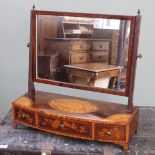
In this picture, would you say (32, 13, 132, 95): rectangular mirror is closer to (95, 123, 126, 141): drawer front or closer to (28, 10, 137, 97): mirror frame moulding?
(28, 10, 137, 97): mirror frame moulding

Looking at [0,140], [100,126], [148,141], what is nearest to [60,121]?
[100,126]

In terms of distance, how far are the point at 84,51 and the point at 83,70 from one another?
0.28 feet

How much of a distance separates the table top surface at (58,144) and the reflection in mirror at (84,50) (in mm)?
251

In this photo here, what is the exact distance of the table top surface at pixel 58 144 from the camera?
1240 mm

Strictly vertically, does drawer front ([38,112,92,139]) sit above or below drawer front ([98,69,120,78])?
below

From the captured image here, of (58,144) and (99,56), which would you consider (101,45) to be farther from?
(58,144)

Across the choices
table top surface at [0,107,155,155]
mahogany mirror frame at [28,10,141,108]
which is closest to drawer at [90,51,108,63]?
mahogany mirror frame at [28,10,141,108]

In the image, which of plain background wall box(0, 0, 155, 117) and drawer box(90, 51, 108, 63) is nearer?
drawer box(90, 51, 108, 63)

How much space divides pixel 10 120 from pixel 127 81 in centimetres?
62

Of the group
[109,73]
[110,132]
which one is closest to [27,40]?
[109,73]

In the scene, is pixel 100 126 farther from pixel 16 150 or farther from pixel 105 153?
pixel 16 150

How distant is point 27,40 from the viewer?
1745mm

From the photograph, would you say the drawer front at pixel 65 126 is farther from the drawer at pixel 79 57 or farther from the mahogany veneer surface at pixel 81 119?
the drawer at pixel 79 57

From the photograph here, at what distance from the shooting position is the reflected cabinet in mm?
1235
